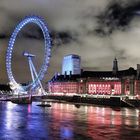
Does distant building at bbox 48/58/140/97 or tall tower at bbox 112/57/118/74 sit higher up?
tall tower at bbox 112/57/118/74

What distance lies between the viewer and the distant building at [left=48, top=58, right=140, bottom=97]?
153m

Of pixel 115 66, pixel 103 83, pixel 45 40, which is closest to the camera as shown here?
Answer: pixel 45 40

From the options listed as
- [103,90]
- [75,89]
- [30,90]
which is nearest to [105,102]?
[30,90]

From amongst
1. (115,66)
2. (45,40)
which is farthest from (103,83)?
(45,40)

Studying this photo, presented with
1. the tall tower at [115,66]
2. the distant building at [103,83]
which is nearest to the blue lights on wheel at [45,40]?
the distant building at [103,83]

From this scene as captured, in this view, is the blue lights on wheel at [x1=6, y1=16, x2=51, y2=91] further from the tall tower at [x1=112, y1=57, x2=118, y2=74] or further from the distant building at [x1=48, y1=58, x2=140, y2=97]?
the tall tower at [x1=112, y1=57, x2=118, y2=74]

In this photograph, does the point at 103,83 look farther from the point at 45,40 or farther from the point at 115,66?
the point at 45,40

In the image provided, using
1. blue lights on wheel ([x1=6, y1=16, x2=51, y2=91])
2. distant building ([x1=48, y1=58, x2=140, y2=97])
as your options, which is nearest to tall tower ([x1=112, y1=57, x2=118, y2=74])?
distant building ([x1=48, y1=58, x2=140, y2=97])

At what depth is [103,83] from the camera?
168250 mm

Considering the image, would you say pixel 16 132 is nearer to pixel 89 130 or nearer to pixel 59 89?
pixel 89 130

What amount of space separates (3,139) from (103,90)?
132739mm

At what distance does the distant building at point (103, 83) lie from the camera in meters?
153

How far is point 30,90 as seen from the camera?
363ft

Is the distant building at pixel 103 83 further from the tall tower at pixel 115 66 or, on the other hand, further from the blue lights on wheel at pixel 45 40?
the blue lights on wheel at pixel 45 40
